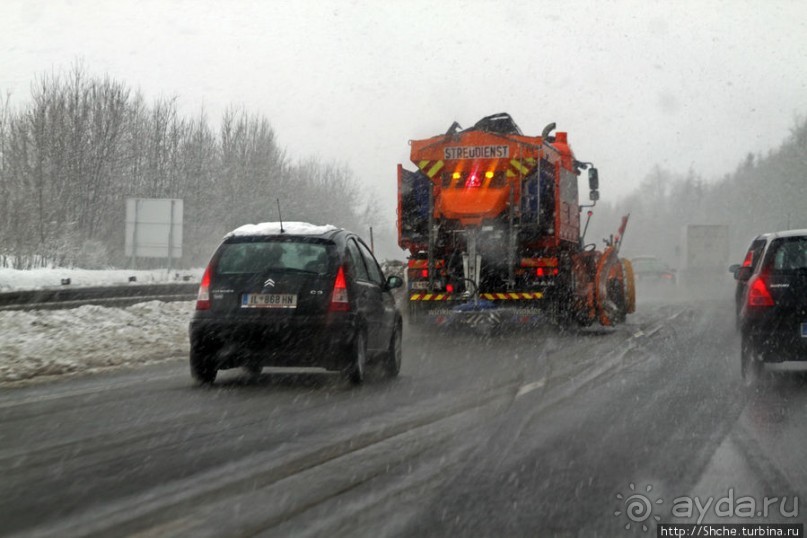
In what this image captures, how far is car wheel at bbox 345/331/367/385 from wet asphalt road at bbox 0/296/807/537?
0.45 feet

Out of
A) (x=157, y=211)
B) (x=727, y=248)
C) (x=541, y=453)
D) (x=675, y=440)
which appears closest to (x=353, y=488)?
(x=541, y=453)

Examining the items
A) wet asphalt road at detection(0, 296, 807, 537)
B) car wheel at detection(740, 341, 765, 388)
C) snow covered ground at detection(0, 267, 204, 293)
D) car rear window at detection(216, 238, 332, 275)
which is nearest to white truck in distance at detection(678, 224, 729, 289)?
snow covered ground at detection(0, 267, 204, 293)

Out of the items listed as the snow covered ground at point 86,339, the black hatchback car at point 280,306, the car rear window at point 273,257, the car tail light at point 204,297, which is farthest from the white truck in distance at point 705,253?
the car tail light at point 204,297

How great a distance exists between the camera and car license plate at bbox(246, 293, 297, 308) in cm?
989

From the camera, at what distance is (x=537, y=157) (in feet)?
58.7

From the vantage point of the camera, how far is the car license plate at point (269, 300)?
32.4ft

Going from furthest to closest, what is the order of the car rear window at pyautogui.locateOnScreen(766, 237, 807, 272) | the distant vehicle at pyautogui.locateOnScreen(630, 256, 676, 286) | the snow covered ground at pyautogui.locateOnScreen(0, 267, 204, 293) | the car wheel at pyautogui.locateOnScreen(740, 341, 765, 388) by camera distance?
the distant vehicle at pyautogui.locateOnScreen(630, 256, 676, 286) → the snow covered ground at pyautogui.locateOnScreen(0, 267, 204, 293) → the car wheel at pyautogui.locateOnScreen(740, 341, 765, 388) → the car rear window at pyautogui.locateOnScreen(766, 237, 807, 272)

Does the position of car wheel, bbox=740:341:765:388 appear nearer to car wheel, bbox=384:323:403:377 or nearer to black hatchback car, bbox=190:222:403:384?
car wheel, bbox=384:323:403:377

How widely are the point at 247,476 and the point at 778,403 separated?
5.55m

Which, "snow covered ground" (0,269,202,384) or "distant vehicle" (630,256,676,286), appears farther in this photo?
"distant vehicle" (630,256,676,286)

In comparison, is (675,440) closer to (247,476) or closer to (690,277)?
(247,476)

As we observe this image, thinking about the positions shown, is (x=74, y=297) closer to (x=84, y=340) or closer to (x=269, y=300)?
(x=84, y=340)

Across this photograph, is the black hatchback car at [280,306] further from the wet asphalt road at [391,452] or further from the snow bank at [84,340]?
the snow bank at [84,340]

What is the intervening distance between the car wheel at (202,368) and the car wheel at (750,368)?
5451mm
